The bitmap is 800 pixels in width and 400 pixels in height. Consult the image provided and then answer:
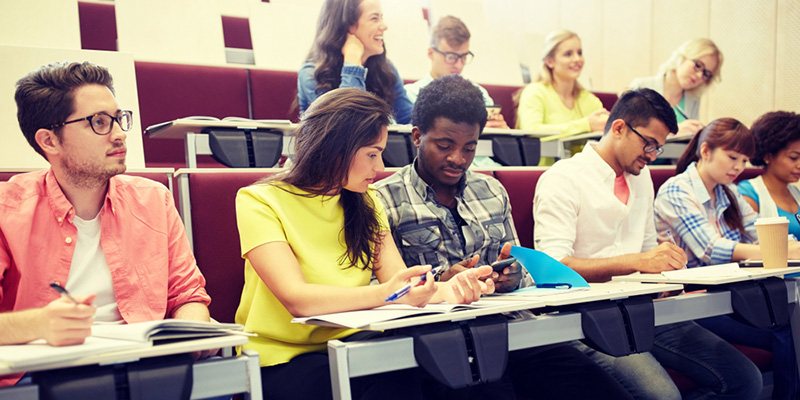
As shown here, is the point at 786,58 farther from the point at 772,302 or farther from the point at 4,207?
the point at 4,207

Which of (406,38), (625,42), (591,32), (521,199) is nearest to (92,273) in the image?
(521,199)

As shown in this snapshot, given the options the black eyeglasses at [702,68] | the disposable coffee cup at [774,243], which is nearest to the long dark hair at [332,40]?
the disposable coffee cup at [774,243]

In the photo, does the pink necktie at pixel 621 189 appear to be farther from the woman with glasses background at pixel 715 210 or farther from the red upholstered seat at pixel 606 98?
the red upholstered seat at pixel 606 98

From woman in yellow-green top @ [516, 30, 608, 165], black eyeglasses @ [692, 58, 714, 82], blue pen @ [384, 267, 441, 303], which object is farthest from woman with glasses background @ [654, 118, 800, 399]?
blue pen @ [384, 267, 441, 303]

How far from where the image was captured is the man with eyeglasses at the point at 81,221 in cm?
103

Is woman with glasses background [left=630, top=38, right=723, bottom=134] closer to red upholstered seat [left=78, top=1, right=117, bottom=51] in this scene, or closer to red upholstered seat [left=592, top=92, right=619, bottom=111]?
red upholstered seat [left=592, top=92, right=619, bottom=111]

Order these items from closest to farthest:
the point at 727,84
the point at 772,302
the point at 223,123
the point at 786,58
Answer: the point at 772,302 → the point at 223,123 → the point at 786,58 → the point at 727,84

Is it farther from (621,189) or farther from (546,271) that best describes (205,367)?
(621,189)

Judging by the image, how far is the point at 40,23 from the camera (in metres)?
2.25

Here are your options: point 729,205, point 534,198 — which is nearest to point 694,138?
point 729,205

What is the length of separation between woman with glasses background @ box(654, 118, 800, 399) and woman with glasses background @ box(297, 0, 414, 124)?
927 millimetres

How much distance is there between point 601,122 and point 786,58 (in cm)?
135

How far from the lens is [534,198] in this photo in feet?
5.71

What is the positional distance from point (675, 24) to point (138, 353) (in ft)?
11.5
